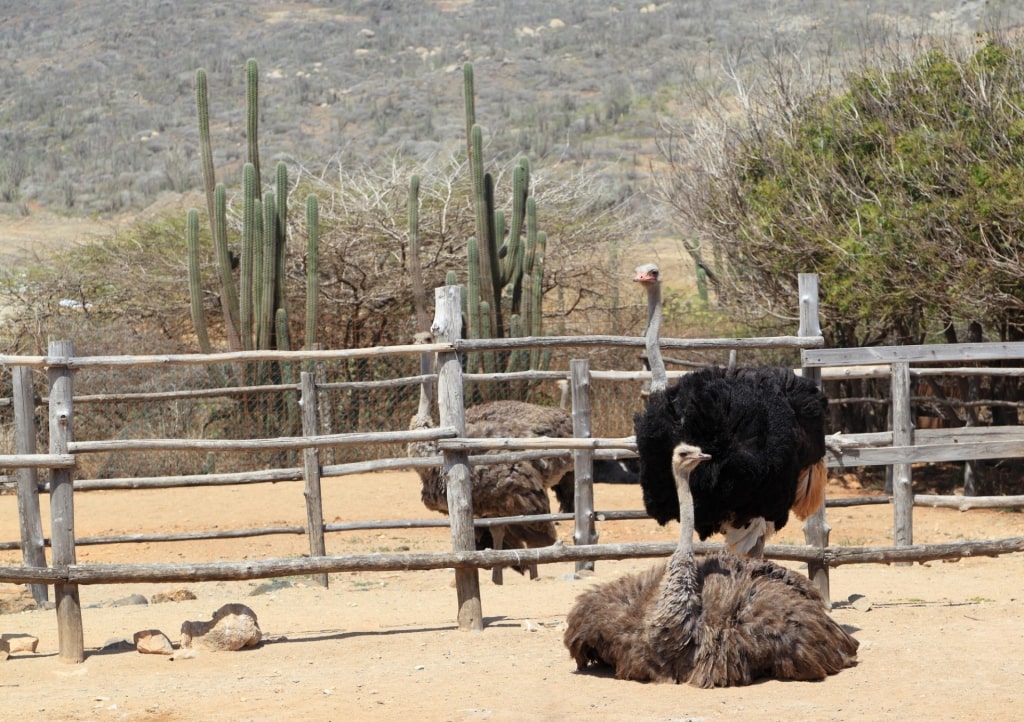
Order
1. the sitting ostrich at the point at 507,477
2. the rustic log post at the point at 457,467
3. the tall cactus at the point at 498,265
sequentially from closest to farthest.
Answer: the rustic log post at the point at 457,467 → the sitting ostrich at the point at 507,477 → the tall cactus at the point at 498,265

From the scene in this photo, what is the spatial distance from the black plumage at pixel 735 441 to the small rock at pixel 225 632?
6.33 ft

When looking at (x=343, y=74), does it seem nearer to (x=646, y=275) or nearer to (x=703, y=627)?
(x=646, y=275)

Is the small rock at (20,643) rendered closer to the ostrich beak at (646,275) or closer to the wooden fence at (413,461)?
the wooden fence at (413,461)

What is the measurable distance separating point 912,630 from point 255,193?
8825 mm

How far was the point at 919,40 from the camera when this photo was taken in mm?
13047

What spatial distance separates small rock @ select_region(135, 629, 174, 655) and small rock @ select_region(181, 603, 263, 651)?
9cm

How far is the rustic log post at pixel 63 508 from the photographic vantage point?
5.82 metres

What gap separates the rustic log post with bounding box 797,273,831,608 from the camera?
6512mm

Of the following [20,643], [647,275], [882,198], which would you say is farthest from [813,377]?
[882,198]

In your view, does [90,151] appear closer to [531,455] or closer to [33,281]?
[33,281]

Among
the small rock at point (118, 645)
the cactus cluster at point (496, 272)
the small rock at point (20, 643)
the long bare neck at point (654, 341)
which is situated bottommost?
the small rock at point (118, 645)

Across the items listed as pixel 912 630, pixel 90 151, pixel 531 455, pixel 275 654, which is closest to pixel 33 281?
pixel 531 455

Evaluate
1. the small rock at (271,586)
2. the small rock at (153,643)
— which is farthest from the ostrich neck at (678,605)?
the small rock at (271,586)

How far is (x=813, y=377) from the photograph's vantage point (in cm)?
656
